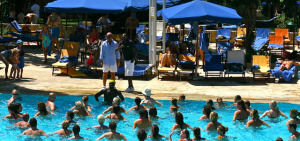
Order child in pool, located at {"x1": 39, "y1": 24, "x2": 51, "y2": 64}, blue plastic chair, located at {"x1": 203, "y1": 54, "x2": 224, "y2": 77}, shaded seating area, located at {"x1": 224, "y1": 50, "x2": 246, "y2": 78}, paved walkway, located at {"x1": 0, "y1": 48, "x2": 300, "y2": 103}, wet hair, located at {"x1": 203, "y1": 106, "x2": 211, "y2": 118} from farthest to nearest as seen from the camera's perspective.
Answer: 1. child in pool, located at {"x1": 39, "y1": 24, "x2": 51, "y2": 64}
2. blue plastic chair, located at {"x1": 203, "y1": 54, "x2": 224, "y2": 77}
3. shaded seating area, located at {"x1": 224, "y1": 50, "x2": 246, "y2": 78}
4. paved walkway, located at {"x1": 0, "y1": 48, "x2": 300, "y2": 103}
5. wet hair, located at {"x1": 203, "y1": 106, "x2": 211, "y2": 118}

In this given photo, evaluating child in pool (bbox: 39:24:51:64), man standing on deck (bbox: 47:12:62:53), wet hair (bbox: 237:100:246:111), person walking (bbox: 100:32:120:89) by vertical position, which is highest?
man standing on deck (bbox: 47:12:62:53)

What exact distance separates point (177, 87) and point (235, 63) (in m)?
2.44

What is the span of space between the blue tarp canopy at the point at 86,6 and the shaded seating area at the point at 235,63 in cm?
435

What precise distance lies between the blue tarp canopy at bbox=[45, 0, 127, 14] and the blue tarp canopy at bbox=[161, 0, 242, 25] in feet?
6.74

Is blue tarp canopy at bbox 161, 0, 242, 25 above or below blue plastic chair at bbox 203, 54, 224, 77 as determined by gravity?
above

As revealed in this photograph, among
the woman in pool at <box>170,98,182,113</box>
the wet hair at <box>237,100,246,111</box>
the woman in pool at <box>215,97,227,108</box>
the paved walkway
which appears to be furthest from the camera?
the paved walkway

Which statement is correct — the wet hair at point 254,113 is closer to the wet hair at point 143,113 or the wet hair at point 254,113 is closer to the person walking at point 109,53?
the wet hair at point 143,113

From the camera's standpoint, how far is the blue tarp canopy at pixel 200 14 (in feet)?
60.7

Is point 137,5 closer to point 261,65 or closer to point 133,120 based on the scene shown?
point 261,65

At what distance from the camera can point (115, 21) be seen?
35.0 metres

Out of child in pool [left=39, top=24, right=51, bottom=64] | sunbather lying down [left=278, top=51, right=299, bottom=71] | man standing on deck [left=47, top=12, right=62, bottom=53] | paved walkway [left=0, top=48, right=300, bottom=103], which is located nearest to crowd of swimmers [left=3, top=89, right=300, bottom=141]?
paved walkway [left=0, top=48, right=300, bottom=103]

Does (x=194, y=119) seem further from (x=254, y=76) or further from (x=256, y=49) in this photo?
(x=256, y=49)

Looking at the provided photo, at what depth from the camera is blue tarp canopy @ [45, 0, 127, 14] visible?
64.1 ft

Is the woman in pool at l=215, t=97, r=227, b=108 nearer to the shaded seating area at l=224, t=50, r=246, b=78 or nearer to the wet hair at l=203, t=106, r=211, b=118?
the wet hair at l=203, t=106, r=211, b=118
